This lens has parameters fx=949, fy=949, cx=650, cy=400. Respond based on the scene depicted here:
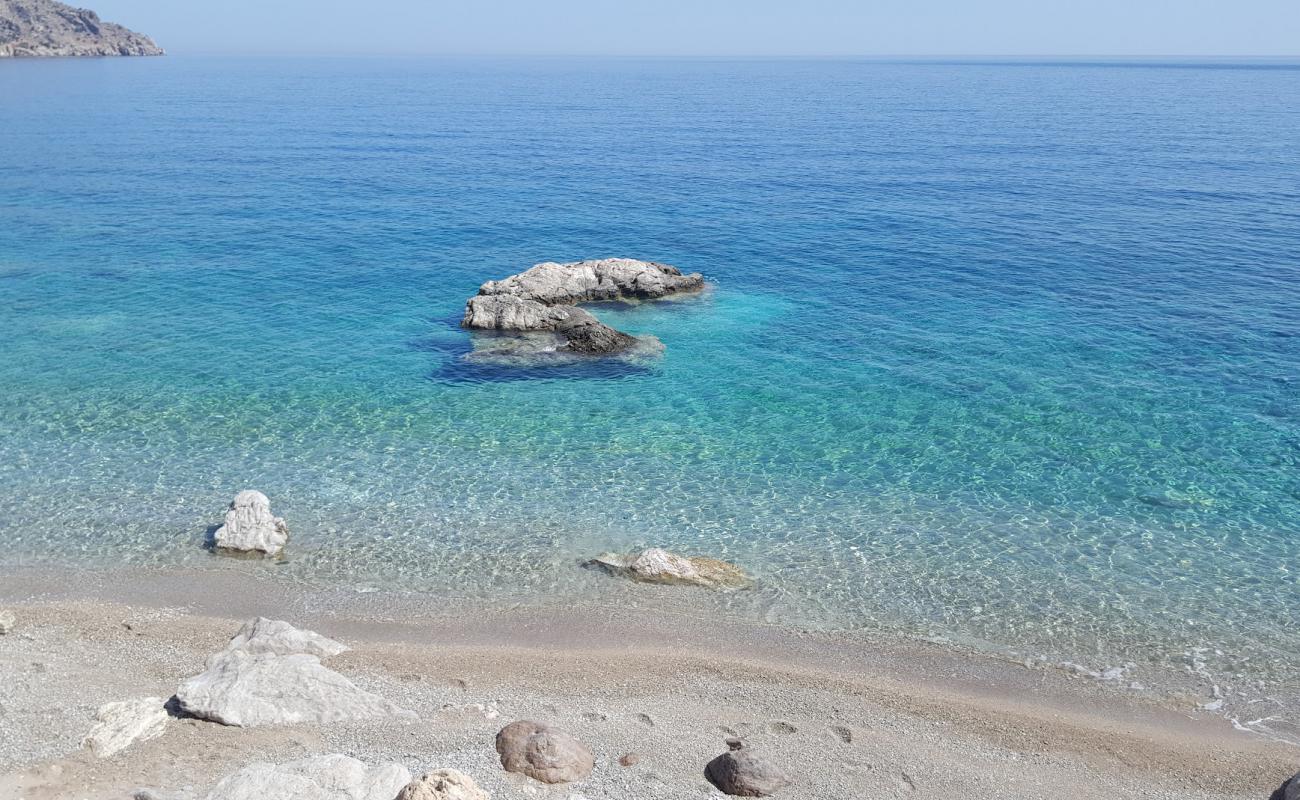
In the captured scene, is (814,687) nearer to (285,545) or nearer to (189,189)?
(285,545)

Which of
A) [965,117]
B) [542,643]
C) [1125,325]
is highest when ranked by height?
[965,117]

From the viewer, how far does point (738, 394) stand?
42625 mm

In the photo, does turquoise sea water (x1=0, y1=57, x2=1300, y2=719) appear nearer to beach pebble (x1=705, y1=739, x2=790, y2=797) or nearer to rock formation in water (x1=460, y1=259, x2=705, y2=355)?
rock formation in water (x1=460, y1=259, x2=705, y2=355)

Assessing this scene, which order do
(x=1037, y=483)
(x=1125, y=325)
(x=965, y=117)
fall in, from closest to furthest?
(x=1037, y=483)
(x=1125, y=325)
(x=965, y=117)

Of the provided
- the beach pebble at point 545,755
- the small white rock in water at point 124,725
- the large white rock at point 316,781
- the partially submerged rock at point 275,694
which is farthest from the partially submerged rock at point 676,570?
the small white rock in water at point 124,725

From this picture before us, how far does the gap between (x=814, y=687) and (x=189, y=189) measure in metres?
77.4

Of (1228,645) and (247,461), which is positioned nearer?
(1228,645)

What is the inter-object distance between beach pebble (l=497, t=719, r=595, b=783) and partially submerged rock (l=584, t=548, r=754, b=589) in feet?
28.0

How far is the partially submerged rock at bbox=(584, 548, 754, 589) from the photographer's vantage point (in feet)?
94.9

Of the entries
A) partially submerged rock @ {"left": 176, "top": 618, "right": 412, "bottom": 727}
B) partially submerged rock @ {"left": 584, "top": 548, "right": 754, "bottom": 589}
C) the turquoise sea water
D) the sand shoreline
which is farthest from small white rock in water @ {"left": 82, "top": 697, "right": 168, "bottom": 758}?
partially submerged rock @ {"left": 584, "top": 548, "right": 754, "bottom": 589}

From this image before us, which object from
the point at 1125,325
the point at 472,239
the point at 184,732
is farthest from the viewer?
the point at 472,239

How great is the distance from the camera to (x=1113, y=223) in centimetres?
7075

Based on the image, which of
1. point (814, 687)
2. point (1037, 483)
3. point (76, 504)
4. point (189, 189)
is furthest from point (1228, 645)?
point (189, 189)

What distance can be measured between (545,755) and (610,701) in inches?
147
